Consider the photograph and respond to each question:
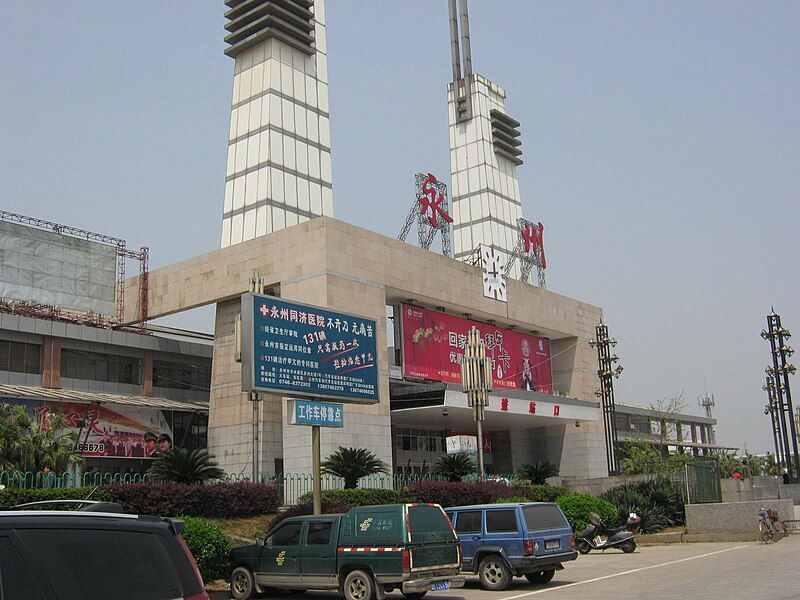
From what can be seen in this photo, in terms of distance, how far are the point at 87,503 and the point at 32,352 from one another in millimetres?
36646

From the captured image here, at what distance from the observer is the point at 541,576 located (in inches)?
751

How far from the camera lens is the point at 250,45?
52.6 metres

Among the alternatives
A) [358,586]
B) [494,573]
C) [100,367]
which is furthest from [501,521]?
[100,367]

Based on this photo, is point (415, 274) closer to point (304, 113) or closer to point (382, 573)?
point (304, 113)

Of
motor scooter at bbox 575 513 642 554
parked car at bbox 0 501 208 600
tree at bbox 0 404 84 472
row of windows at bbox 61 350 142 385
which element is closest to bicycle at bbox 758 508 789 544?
motor scooter at bbox 575 513 642 554

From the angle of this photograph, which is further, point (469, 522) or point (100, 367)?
point (100, 367)

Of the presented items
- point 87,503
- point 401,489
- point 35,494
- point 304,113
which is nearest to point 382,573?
point 87,503

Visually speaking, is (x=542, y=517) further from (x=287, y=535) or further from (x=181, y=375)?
(x=181, y=375)

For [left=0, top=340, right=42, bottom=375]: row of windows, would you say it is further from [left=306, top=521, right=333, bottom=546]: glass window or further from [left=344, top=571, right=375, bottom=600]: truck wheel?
[left=344, top=571, right=375, bottom=600]: truck wheel

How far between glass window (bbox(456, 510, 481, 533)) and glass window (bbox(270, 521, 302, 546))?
4.06m

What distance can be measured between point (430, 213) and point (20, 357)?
23.8 meters

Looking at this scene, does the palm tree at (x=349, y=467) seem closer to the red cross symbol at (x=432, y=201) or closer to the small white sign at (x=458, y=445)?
the small white sign at (x=458, y=445)

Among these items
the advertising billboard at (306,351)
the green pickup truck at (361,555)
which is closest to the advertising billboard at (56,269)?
the advertising billboard at (306,351)

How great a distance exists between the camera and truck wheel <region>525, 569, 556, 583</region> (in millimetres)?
18609
